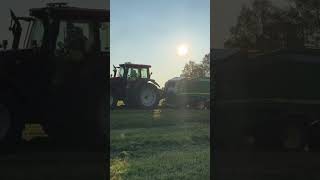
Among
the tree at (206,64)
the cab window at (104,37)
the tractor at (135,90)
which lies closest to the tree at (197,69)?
the tree at (206,64)

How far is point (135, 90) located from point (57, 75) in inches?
23.8

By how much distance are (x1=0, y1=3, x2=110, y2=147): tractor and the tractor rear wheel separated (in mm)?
270

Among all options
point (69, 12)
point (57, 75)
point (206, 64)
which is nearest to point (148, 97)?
point (206, 64)

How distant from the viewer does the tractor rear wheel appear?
3.86 metres

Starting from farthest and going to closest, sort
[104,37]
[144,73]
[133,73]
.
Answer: [104,37] < [144,73] < [133,73]

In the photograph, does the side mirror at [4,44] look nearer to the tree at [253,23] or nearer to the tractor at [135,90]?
the tractor at [135,90]

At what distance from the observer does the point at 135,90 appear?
399cm

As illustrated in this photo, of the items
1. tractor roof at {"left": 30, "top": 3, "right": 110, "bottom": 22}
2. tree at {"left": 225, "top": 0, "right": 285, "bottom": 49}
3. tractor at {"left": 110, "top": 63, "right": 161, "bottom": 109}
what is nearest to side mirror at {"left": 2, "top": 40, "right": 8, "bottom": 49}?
tractor roof at {"left": 30, "top": 3, "right": 110, "bottom": 22}

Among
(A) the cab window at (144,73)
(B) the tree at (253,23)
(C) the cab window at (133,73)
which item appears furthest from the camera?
(B) the tree at (253,23)

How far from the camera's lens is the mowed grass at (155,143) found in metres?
3.72

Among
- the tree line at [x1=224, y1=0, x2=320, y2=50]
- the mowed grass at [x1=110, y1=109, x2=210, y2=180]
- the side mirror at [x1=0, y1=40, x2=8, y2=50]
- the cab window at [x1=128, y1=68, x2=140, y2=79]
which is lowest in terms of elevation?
the mowed grass at [x1=110, y1=109, x2=210, y2=180]

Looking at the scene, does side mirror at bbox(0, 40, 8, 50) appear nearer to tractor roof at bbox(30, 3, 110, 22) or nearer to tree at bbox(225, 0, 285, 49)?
tractor roof at bbox(30, 3, 110, 22)

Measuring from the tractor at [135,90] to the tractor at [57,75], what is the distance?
10 centimetres

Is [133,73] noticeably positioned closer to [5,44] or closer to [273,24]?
[5,44]
